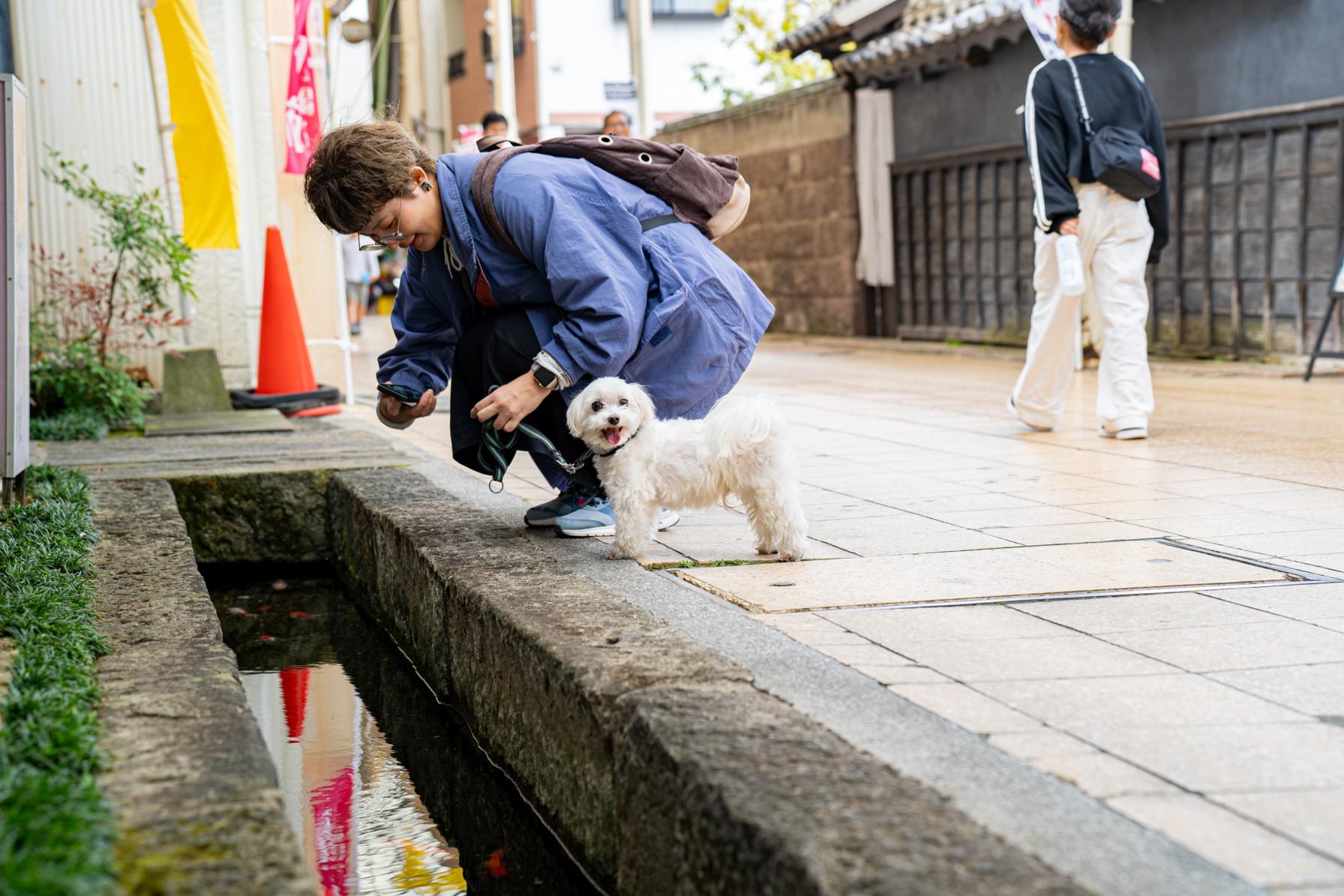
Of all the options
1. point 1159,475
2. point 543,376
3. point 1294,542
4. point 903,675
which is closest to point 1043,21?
point 1159,475

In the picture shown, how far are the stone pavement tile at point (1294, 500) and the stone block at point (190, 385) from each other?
5914mm

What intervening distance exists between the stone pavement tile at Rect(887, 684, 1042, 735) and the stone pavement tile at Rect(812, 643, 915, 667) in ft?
0.50

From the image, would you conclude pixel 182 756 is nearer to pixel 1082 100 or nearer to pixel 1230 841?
pixel 1230 841

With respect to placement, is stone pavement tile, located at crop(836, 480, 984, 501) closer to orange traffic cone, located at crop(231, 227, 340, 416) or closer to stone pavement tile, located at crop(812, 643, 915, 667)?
stone pavement tile, located at crop(812, 643, 915, 667)

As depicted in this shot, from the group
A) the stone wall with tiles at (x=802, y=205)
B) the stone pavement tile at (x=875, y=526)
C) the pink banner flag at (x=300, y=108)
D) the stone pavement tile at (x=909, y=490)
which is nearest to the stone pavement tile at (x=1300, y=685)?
the stone pavement tile at (x=875, y=526)

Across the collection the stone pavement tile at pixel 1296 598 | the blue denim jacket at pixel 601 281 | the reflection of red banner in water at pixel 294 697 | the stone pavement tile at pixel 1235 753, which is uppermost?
the blue denim jacket at pixel 601 281

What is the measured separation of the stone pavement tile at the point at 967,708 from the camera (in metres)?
2.33

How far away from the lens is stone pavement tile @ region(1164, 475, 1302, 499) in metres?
4.74

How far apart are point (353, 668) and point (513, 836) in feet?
4.93

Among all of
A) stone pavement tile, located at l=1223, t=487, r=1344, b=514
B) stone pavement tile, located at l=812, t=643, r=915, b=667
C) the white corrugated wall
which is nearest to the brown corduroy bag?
stone pavement tile, located at l=812, t=643, r=915, b=667

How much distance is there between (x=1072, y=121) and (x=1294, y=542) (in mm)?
2989

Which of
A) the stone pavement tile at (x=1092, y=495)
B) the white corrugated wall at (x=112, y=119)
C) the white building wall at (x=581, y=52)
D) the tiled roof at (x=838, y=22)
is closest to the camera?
the stone pavement tile at (x=1092, y=495)

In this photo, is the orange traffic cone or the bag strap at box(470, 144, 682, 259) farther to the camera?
the orange traffic cone

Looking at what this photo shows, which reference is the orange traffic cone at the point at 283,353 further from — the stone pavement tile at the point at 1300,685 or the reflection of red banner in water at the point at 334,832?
the stone pavement tile at the point at 1300,685
